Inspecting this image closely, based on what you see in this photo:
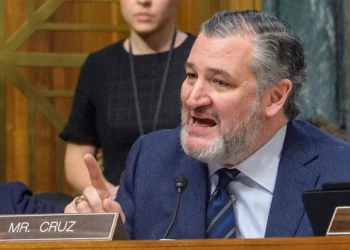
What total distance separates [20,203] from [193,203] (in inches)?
25.3

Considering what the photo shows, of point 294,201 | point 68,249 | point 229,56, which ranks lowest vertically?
point 294,201

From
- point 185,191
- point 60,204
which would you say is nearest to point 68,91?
point 60,204

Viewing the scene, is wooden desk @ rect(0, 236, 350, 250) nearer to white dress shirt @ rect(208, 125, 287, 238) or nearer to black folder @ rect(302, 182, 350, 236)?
black folder @ rect(302, 182, 350, 236)

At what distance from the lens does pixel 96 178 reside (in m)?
2.37

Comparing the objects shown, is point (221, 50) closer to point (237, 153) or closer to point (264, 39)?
point (264, 39)

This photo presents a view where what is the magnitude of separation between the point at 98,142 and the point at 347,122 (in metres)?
1.18

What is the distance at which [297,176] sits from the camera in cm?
260

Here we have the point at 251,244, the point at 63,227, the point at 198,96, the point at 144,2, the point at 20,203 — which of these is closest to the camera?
the point at 251,244

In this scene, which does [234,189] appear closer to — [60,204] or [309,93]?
[60,204]

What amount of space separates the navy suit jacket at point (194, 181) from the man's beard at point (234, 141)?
95mm

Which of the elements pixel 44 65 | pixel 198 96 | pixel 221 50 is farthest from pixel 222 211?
pixel 44 65

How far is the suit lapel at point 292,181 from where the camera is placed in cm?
250

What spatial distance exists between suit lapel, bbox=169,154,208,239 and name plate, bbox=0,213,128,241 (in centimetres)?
50

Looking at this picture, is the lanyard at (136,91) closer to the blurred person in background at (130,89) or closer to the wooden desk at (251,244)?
the blurred person in background at (130,89)
